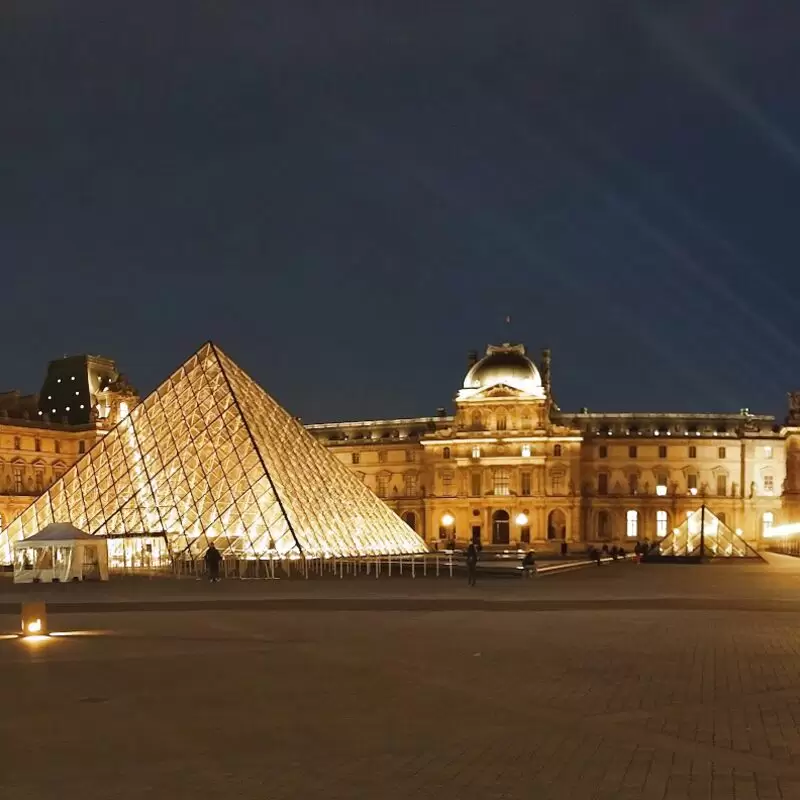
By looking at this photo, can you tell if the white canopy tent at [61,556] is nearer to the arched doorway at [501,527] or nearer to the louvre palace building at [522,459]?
the louvre palace building at [522,459]

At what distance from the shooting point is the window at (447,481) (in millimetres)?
88188

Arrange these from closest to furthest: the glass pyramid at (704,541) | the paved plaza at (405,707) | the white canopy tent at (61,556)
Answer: the paved plaza at (405,707) → the white canopy tent at (61,556) → the glass pyramid at (704,541)

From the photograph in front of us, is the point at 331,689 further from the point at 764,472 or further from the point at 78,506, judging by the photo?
the point at 764,472

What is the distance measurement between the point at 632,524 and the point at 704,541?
33.5 metres

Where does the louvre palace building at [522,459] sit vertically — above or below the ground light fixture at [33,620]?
above

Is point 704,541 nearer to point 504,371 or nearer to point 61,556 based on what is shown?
point 504,371

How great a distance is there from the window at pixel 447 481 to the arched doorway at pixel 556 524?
7.62 metres

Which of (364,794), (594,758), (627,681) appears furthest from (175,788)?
(627,681)

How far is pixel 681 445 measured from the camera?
91.4 m

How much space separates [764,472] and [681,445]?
667cm

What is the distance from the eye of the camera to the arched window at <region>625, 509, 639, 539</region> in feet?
297

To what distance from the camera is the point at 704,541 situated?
2260 inches

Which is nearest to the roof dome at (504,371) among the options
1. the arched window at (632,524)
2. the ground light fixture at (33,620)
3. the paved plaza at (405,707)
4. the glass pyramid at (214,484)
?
the arched window at (632,524)

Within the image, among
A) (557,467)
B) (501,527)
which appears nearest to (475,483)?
(501,527)
